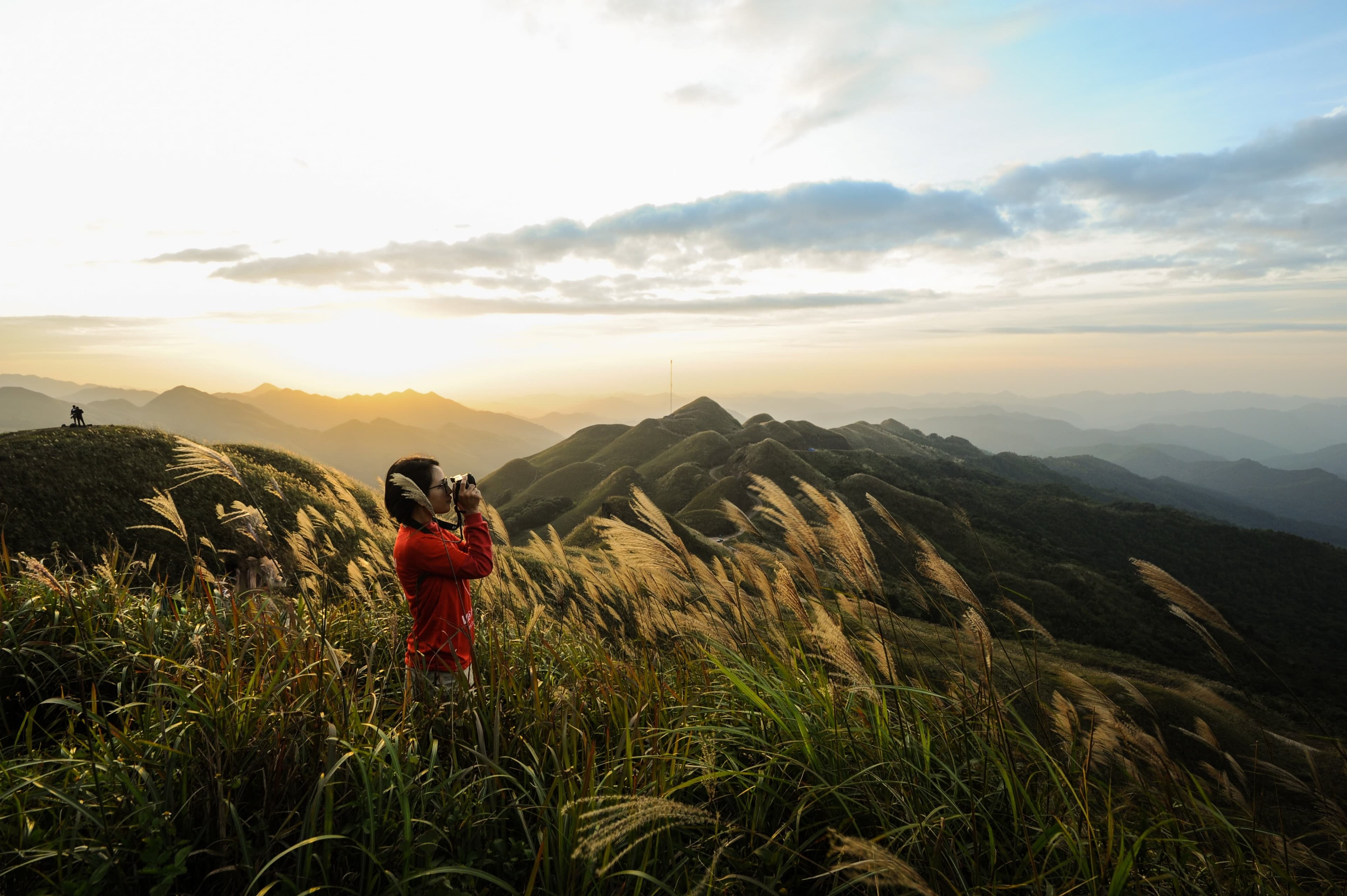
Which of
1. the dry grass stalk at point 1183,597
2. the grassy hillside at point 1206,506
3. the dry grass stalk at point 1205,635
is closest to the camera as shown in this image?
the dry grass stalk at point 1183,597

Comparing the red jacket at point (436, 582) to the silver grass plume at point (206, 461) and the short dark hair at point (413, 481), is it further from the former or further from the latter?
the silver grass plume at point (206, 461)

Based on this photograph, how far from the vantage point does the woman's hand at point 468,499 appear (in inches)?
167

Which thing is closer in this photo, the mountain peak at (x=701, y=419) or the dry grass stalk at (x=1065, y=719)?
the dry grass stalk at (x=1065, y=719)

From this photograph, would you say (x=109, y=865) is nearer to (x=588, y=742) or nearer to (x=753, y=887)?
(x=588, y=742)

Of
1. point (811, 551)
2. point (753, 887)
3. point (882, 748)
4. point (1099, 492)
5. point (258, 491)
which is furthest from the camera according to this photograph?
point (1099, 492)

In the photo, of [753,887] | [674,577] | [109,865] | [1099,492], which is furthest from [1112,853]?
[1099,492]

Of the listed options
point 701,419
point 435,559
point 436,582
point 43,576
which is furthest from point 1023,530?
point 43,576

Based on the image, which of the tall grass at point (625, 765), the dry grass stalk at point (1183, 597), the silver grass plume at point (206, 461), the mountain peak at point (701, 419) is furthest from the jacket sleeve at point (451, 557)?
the mountain peak at point (701, 419)

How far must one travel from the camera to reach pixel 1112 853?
267cm

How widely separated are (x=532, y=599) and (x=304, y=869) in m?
3.08

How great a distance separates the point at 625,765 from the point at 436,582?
1.96 m

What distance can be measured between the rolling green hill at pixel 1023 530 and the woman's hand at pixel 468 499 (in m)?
31.2

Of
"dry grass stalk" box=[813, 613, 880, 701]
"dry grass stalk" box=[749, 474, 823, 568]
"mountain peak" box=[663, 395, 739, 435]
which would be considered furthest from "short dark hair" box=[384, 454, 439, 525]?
"mountain peak" box=[663, 395, 739, 435]

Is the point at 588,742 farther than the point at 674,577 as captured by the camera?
No
